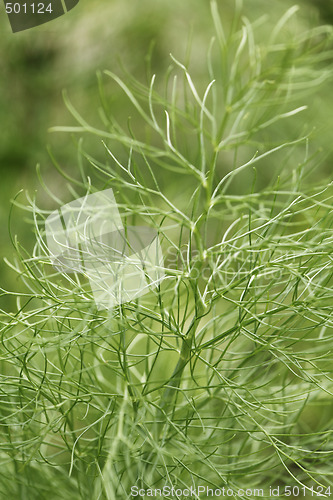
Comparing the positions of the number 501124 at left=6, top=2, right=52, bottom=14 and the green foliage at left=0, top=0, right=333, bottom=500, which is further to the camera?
the number 501124 at left=6, top=2, right=52, bottom=14

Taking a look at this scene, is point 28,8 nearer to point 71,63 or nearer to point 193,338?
point 71,63

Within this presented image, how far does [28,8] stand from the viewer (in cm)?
53

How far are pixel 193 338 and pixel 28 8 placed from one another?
1.17 feet

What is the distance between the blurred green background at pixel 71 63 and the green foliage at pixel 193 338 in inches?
6.7

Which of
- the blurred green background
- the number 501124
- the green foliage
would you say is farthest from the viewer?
the blurred green background

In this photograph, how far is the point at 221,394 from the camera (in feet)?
1.24

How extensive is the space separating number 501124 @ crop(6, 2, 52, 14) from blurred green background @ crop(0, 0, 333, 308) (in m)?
0.10

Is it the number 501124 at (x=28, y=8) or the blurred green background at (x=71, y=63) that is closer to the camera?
the number 501124 at (x=28, y=8)

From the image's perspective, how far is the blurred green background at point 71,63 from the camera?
0.68 meters

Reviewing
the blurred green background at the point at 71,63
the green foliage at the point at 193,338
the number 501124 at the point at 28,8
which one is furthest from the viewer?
the blurred green background at the point at 71,63

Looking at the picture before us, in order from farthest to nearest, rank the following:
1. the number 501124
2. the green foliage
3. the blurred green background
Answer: the blurred green background, the number 501124, the green foliage

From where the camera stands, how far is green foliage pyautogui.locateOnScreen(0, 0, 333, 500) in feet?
0.91

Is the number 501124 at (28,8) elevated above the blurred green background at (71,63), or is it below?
above

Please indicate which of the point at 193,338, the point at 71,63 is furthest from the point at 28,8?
the point at 193,338
